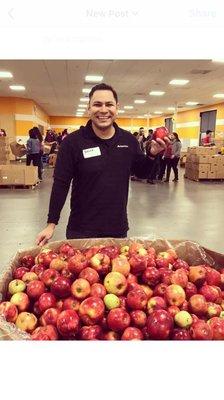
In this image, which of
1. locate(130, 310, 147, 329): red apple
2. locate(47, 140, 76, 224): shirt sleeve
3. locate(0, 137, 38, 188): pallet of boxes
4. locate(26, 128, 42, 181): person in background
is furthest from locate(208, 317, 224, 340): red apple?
locate(26, 128, 42, 181): person in background

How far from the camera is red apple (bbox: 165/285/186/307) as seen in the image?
4.35ft

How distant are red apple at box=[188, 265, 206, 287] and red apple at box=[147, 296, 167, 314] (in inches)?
8.6

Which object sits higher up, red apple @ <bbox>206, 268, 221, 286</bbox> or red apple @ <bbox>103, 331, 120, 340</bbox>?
red apple @ <bbox>206, 268, 221, 286</bbox>

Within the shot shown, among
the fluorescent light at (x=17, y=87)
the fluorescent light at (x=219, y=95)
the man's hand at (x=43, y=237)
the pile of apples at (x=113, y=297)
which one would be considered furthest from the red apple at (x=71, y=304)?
the fluorescent light at (x=219, y=95)

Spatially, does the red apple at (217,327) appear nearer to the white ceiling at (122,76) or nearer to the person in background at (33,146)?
the white ceiling at (122,76)

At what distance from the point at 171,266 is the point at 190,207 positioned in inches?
210

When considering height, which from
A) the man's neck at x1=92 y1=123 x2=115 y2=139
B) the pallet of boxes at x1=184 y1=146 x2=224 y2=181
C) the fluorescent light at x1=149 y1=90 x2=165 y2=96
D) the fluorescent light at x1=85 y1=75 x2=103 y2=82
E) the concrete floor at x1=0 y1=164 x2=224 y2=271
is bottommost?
the concrete floor at x1=0 y1=164 x2=224 y2=271

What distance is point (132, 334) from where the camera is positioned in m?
1.14

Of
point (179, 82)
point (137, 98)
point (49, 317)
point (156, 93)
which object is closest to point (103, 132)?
point (49, 317)

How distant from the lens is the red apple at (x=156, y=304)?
50.8 inches

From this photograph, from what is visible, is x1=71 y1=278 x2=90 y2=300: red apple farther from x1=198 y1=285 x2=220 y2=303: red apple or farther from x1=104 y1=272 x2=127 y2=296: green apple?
x1=198 y1=285 x2=220 y2=303: red apple
